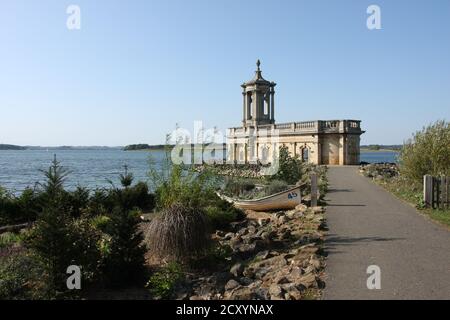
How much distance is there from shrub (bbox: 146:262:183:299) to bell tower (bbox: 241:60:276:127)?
39888mm

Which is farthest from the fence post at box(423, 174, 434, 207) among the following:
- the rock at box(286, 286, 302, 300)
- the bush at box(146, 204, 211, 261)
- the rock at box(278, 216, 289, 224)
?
the rock at box(286, 286, 302, 300)

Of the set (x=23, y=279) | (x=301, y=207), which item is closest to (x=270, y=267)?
(x=23, y=279)

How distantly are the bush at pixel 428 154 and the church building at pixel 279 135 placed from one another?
17726 mm

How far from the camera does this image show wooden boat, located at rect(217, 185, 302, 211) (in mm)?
16652

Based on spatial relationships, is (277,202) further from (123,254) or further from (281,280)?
(281,280)

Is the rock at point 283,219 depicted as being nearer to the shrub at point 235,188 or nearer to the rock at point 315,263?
the rock at point 315,263

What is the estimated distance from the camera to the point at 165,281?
8305 millimetres

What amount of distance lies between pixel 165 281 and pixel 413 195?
504 inches

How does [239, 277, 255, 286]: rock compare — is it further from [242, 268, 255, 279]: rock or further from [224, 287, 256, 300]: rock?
[224, 287, 256, 300]: rock

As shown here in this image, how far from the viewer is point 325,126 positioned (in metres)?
37.9

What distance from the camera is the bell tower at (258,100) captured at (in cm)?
4856

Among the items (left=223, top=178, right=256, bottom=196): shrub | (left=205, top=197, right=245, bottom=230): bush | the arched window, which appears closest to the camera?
(left=205, top=197, right=245, bottom=230): bush

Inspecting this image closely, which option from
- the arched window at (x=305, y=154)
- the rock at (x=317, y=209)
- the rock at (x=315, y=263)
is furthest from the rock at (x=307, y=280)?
the arched window at (x=305, y=154)

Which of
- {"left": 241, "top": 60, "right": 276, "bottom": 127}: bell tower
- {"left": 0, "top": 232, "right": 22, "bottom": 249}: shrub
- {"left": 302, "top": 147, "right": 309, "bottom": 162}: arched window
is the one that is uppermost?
{"left": 241, "top": 60, "right": 276, "bottom": 127}: bell tower
